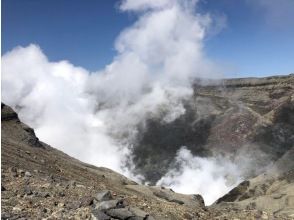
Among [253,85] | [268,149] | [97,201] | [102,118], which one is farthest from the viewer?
[102,118]

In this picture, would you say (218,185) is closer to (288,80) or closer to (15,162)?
(288,80)

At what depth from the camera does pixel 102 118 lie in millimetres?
145875

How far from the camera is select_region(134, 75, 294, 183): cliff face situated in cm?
10675

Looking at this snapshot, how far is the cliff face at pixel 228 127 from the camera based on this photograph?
106750mm

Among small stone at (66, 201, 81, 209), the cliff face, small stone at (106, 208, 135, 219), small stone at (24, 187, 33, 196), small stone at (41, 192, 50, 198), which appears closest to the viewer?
small stone at (106, 208, 135, 219)

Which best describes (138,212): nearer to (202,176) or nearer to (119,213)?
(119,213)

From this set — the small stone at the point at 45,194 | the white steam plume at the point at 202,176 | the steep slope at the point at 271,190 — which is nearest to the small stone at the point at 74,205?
the small stone at the point at 45,194

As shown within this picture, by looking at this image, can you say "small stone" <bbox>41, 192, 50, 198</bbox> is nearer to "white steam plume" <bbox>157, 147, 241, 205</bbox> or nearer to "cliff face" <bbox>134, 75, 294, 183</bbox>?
"cliff face" <bbox>134, 75, 294, 183</bbox>

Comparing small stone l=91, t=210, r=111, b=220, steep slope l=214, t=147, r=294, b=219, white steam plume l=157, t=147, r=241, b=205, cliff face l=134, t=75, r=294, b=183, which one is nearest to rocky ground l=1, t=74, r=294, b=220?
small stone l=91, t=210, r=111, b=220

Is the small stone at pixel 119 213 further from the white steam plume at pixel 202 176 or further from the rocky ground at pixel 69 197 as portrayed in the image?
the white steam plume at pixel 202 176

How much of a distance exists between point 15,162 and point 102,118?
413ft

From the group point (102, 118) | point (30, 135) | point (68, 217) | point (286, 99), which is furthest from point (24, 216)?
point (102, 118)

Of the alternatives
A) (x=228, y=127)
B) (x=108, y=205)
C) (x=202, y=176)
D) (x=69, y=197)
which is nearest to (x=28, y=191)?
(x=69, y=197)

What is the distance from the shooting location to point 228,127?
11488 centimetres
